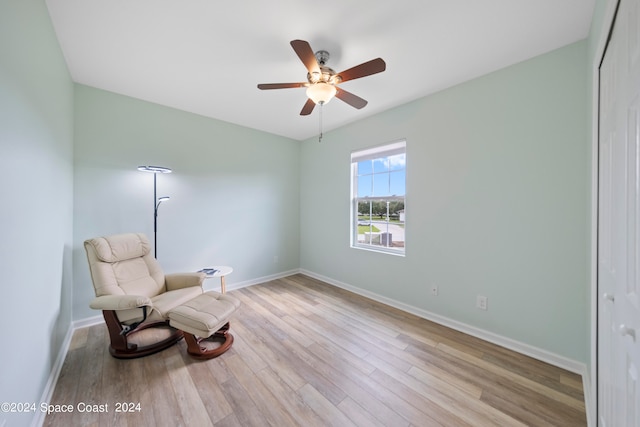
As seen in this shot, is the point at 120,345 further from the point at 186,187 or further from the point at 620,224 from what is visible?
the point at 620,224

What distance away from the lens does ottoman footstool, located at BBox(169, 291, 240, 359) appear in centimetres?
180

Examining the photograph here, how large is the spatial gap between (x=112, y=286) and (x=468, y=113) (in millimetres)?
3712

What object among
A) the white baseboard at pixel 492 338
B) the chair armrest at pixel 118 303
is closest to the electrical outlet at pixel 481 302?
the white baseboard at pixel 492 338

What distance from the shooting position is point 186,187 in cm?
307

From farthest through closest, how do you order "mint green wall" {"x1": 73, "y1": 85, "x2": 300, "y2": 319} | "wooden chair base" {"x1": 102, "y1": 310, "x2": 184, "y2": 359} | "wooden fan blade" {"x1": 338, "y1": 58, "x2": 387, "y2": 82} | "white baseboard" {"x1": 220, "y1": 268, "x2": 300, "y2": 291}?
1. "white baseboard" {"x1": 220, "y1": 268, "x2": 300, "y2": 291}
2. "mint green wall" {"x1": 73, "y1": 85, "x2": 300, "y2": 319}
3. "wooden chair base" {"x1": 102, "y1": 310, "x2": 184, "y2": 359}
4. "wooden fan blade" {"x1": 338, "y1": 58, "x2": 387, "y2": 82}

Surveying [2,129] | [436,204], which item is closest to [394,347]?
[436,204]

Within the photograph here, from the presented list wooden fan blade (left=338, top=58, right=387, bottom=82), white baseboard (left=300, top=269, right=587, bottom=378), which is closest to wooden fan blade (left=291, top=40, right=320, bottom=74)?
wooden fan blade (left=338, top=58, right=387, bottom=82)

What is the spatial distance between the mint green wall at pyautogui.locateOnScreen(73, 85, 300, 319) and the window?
1.32 m

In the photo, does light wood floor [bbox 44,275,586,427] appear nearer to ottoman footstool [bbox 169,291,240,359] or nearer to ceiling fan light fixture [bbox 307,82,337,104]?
ottoman footstool [bbox 169,291,240,359]

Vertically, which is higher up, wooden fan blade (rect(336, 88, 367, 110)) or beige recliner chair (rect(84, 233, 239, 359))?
wooden fan blade (rect(336, 88, 367, 110))

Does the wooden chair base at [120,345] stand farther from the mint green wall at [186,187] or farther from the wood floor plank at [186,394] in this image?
the mint green wall at [186,187]

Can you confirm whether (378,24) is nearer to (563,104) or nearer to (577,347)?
(563,104)

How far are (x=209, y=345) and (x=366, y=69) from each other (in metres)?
2.69

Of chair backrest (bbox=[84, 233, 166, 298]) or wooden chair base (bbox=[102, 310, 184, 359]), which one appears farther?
chair backrest (bbox=[84, 233, 166, 298])
